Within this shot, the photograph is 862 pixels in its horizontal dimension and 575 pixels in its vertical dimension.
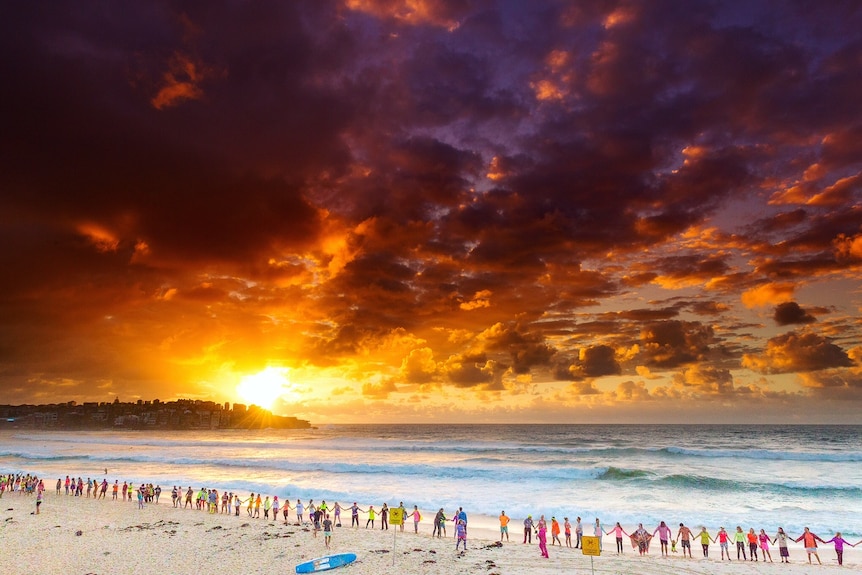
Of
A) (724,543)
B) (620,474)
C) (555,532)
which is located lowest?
(620,474)

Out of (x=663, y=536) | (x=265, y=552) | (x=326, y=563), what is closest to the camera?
(x=326, y=563)

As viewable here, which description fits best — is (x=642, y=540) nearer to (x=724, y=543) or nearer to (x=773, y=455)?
(x=724, y=543)

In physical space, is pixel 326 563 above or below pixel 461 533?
below

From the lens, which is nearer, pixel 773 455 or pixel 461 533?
pixel 461 533

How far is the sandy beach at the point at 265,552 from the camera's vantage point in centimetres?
2212

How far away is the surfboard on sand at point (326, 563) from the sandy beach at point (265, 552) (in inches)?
19.7

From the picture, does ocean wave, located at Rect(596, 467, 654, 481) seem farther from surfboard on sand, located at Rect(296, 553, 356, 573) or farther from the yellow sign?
surfboard on sand, located at Rect(296, 553, 356, 573)

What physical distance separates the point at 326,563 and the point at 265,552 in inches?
188

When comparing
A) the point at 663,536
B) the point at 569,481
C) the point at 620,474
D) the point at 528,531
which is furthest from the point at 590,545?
the point at 620,474

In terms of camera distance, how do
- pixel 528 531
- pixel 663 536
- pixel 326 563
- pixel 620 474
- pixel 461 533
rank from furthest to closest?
1. pixel 620 474
2. pixel 528 531
3. pixel 461 533
4. pixel 663 536
5. pixel 326 563

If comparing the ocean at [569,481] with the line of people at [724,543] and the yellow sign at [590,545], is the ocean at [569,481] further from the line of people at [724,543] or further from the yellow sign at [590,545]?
the yellow sign at [590,545]

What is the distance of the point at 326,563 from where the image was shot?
71.8ft

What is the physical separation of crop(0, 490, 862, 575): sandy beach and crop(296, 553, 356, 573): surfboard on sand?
19.7 inches

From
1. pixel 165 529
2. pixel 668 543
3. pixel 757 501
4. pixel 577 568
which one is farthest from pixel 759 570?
pixel 165 529
